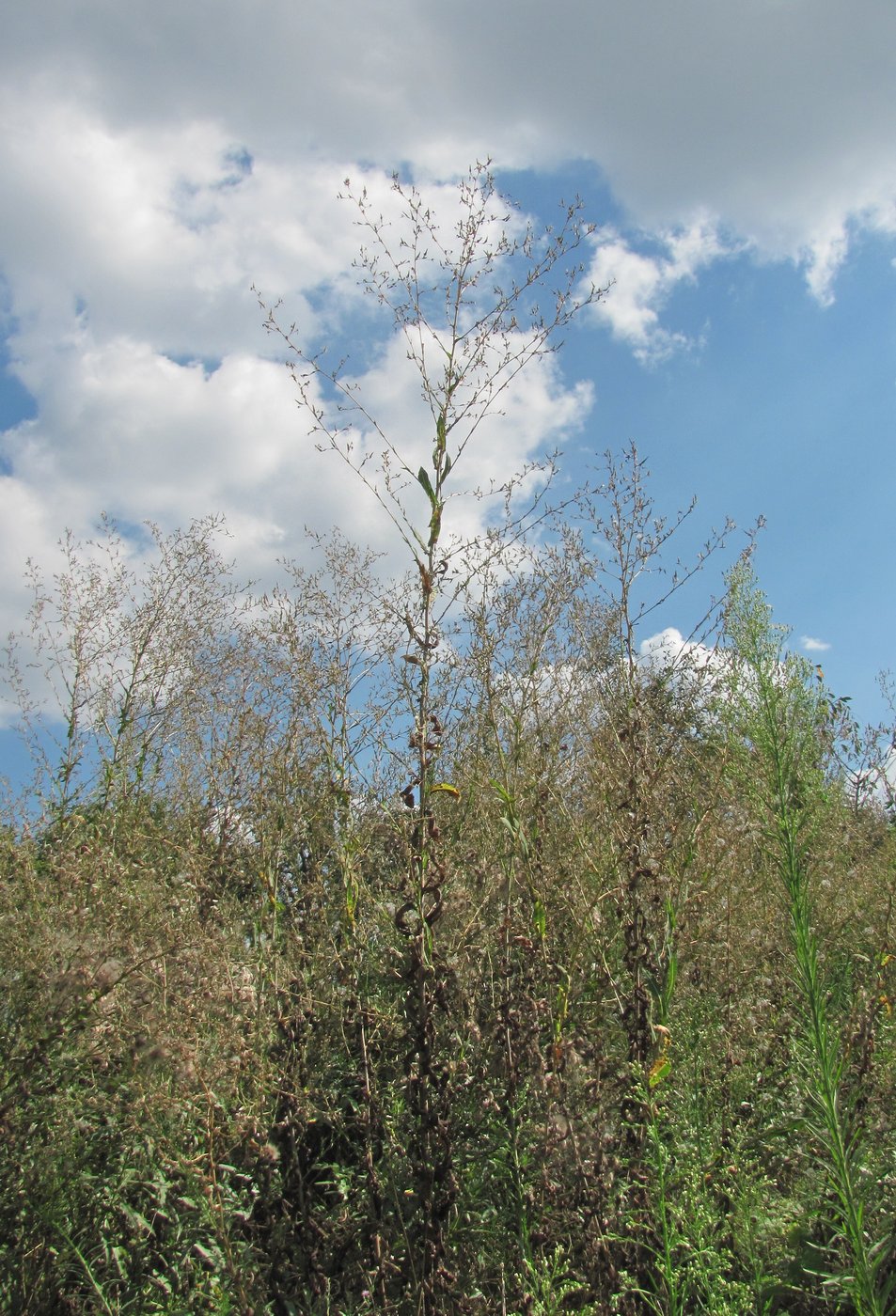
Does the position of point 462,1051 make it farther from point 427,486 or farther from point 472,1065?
point 427,486

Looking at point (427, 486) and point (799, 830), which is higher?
point (427, 486)

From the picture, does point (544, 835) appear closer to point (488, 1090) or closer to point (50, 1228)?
point (488, 1090)

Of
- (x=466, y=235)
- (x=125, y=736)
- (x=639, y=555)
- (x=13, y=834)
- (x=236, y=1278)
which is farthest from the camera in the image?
(x=125, y=736)

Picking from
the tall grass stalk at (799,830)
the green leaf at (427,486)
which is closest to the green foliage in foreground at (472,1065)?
the tall grass stalk at (799,830)

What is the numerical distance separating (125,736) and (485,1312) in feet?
13.4

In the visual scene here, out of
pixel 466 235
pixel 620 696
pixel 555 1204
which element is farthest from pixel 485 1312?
pixel 466 235

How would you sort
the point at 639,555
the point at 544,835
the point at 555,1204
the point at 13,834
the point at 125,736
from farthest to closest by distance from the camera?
1. the point at 125,736
2. the point at 13,834
3. the point at 639,555
4. the point at 544,835
5. the point at 555,1204

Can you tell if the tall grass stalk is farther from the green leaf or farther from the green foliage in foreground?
the green leaf

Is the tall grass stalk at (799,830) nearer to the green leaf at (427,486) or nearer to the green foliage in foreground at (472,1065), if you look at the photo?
the green foliage in foreground at (472,1065)

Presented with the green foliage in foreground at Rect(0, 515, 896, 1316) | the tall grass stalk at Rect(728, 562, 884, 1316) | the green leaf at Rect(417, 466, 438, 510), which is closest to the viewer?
the tall grass stalk at Rect(728, 562, 884, 1316)

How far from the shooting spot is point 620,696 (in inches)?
152

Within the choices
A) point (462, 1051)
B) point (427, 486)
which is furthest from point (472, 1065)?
point (427, 486)

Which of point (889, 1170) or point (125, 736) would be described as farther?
point (125, 736)

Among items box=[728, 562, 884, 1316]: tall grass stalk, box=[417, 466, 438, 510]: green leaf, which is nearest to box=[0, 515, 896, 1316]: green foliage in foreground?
box=[728, 562, 884, 1316]: tall grass stalk
